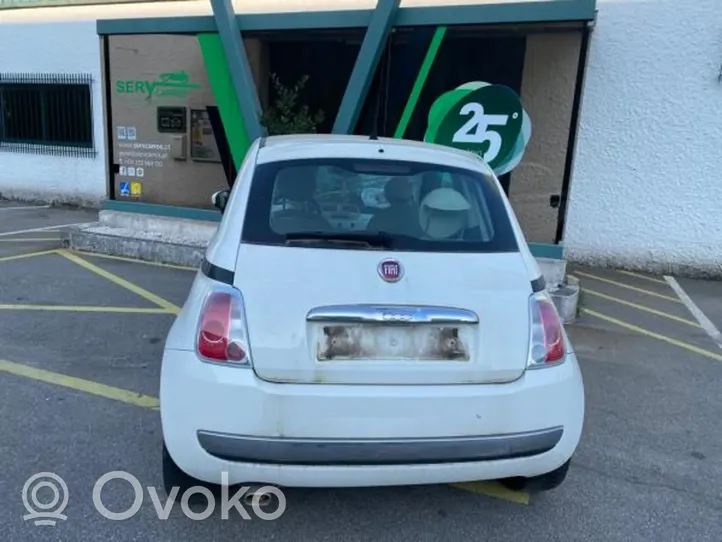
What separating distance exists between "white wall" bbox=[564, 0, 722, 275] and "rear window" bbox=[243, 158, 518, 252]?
20.8ft

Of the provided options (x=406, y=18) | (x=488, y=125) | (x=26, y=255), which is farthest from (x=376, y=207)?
(x=26, y=255)

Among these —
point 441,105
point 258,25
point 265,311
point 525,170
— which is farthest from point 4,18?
point 265,311

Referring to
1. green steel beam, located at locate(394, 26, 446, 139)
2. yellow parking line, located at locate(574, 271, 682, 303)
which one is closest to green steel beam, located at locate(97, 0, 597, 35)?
green steel beam, located at locate(394, 26, 446, 139)

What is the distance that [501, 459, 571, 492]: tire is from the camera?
8.67ft

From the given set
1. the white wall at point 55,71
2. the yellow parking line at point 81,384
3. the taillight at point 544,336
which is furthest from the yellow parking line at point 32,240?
the taillight at point 544,336

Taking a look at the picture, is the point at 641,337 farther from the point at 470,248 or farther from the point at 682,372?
the point at 470,248

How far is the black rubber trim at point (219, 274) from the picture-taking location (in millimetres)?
2295

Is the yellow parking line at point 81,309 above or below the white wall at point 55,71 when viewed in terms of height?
below

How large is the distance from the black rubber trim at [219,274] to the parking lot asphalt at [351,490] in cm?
110

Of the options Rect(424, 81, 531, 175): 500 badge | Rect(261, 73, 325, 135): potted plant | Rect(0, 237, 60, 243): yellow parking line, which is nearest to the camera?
Rect(424, 81, 531, 175): 500 badge

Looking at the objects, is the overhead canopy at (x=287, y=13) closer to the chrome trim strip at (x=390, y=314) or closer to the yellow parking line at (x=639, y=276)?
the yellow parking line at (x=639, y=276)

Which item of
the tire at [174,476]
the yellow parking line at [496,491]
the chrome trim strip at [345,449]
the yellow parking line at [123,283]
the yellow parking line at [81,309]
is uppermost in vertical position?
the chrome trim strip at [345,449]

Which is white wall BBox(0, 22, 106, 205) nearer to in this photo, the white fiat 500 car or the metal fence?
the metal fence

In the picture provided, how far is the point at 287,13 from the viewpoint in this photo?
716cm
